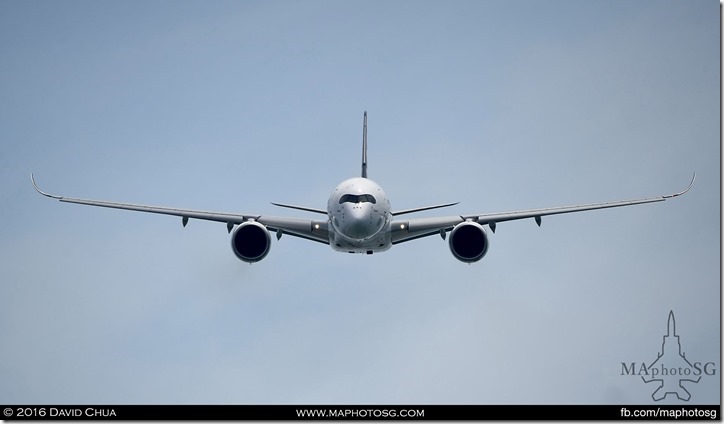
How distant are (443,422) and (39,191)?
27134mm

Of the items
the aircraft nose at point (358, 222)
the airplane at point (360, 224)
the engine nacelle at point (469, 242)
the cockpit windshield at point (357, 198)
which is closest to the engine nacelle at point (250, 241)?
the airplane at point (360, 224)

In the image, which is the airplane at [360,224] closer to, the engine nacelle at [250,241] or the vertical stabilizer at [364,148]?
the engine nacelle at [250,241]

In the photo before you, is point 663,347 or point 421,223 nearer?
point 663,347

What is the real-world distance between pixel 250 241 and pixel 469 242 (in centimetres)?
1186

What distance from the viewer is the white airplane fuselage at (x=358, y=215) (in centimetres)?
5569

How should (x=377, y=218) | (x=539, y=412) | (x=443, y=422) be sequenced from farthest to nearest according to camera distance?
(x=377, y=218) → (x=539, y=412) → (x=443, y=422)

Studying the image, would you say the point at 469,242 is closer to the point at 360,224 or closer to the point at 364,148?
the point at 360,224

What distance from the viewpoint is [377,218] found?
56.4 meters

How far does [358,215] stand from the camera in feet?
182

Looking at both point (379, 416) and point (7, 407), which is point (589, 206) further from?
point (7, 407)

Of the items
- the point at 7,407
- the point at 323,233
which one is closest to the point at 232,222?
the point at 323,233

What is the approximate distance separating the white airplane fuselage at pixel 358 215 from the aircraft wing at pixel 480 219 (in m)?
1.12

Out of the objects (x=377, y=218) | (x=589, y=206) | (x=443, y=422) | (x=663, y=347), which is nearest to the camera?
(x=443, y=422)

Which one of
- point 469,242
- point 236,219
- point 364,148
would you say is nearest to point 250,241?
point 236,219
